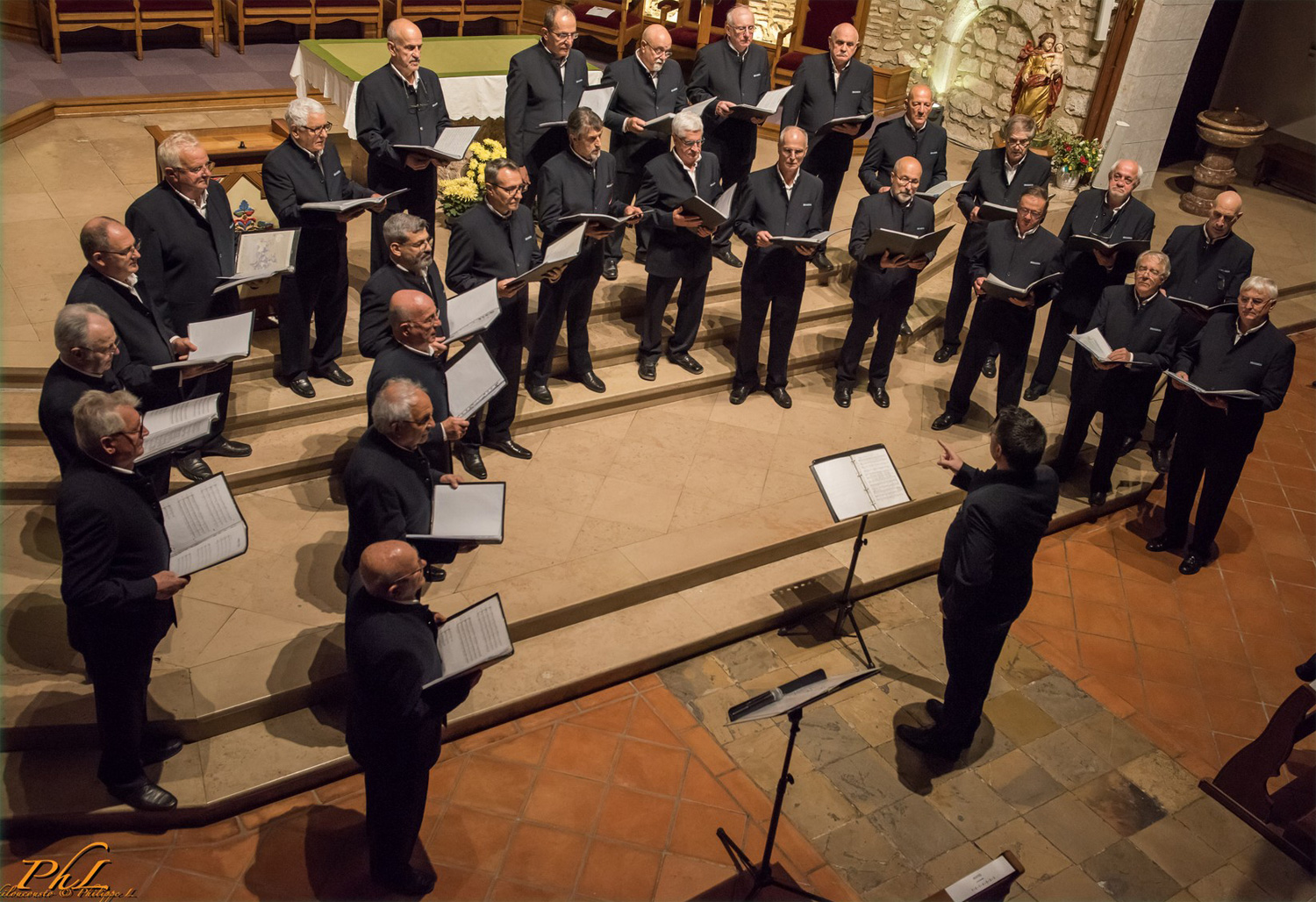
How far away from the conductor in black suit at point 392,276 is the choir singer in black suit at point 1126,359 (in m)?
3.84

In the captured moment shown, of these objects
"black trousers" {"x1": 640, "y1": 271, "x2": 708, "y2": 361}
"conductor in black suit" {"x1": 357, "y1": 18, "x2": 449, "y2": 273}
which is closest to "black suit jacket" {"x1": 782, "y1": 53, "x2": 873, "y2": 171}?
"black trousers" {"x1": 640, "y1": 271, "x2": 708, "y2": 361}

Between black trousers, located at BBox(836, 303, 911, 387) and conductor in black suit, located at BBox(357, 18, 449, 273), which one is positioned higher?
conductor in black suit, located at BBox(357, 18, 449, 273)

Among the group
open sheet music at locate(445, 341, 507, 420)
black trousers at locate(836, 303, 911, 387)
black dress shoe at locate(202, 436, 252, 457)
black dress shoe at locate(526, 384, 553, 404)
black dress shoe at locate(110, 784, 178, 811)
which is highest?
open sheet music at locate(445, 341, 507, 420)

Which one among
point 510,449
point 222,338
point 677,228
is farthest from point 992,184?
point 222,338

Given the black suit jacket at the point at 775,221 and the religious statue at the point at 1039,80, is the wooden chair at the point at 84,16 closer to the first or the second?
the black suit jacket at the point at 775,221

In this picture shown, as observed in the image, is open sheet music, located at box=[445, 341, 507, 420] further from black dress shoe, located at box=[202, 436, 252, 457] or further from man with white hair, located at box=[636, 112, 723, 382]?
man with white hair, located at box=[636, 112, 723, 382]

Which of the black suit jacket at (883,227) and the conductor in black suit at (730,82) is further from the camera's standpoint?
the conductor in black suit at (730,82)

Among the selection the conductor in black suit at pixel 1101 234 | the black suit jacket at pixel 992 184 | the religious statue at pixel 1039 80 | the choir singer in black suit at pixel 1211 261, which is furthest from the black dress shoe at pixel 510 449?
the religious statue at pixel 1039 80

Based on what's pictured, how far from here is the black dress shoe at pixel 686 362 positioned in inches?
286

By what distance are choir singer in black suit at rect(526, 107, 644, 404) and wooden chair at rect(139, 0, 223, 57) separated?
241 inches

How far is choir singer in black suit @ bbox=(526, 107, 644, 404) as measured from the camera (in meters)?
6.21

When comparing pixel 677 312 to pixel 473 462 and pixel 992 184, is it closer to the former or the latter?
pixel 473 462

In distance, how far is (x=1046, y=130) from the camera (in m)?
11.0

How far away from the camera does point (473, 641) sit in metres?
3.73
